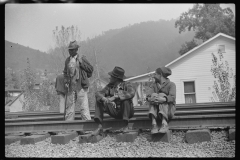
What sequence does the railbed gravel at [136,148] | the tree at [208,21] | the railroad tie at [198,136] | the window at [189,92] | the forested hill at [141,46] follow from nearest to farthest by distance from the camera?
the railbed gravel at [136,148]
the railroad tie at [198,136]
the window at [189,92]
the tree at [208,21]
the forested hill at [141,46]

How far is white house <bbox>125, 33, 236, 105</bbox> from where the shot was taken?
17.6 m

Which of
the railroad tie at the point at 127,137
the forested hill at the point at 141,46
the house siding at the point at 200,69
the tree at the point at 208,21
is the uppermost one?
the forested hill at the point at 141,46

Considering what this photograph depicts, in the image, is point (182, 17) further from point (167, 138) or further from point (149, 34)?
point (149, 34)

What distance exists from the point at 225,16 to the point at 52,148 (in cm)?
3152

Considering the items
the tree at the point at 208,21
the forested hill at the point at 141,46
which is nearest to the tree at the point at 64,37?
the tree at the point at 208,21

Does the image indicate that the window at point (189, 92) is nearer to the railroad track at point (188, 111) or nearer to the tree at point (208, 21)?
the railroad track at point (188, 111)

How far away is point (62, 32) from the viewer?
76.9 feet

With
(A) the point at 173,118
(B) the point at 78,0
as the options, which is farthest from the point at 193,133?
(B) the point at 78,0

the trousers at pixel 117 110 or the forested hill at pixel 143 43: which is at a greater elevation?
the forested hill at pixel 143 43

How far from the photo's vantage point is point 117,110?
495cm

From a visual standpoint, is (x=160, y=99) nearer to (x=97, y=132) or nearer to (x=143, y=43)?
(x=97, y=132)

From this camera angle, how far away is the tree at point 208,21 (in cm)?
2983

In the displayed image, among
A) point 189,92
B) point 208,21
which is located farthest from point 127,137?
point 208,21

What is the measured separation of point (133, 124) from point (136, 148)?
1035mm
